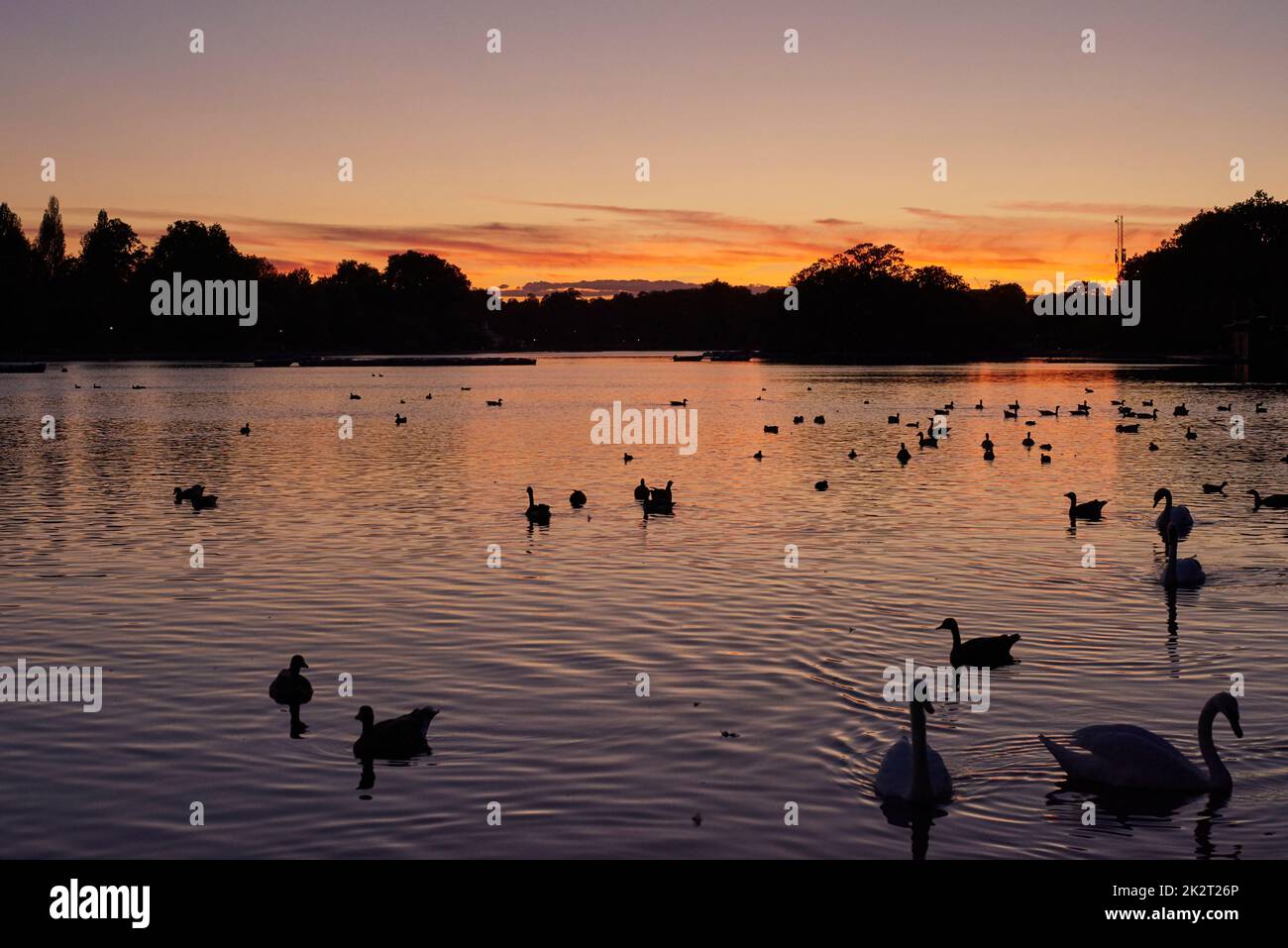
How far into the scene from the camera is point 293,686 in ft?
47.1

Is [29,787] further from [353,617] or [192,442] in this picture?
[192,442]

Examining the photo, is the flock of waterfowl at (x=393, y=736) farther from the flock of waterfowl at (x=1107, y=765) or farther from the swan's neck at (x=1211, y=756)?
the swan's neck at (x=1211, y=756)

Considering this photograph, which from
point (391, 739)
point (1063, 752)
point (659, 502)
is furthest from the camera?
point (659, 502)

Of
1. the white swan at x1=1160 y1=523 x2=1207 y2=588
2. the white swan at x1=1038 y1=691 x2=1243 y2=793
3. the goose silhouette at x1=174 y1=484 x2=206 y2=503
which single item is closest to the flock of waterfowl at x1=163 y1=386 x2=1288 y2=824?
the white swan at x1=1038 y1=691 x2=1243 y2=793

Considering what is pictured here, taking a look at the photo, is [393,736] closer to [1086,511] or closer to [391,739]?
[391,739]

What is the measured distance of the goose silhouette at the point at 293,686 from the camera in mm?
14359

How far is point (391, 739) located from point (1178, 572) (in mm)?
14870

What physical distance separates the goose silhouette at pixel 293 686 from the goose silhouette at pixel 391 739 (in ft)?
5.81

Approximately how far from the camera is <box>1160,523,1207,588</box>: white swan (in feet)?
71.7

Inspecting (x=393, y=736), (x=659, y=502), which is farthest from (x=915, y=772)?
(x=659, y=502)

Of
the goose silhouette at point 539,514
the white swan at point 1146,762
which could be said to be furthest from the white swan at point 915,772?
the goose silhouette at point 539,514

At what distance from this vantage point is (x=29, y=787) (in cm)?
1196
